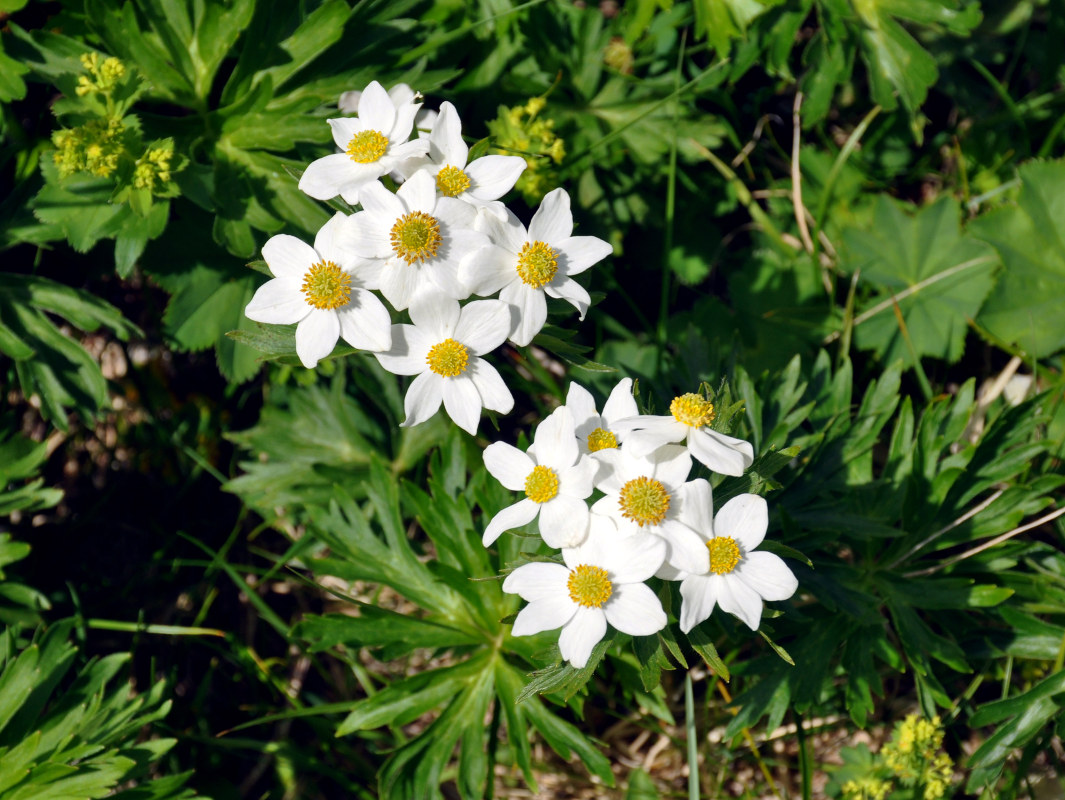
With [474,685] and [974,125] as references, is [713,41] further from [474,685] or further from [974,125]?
[474,685]

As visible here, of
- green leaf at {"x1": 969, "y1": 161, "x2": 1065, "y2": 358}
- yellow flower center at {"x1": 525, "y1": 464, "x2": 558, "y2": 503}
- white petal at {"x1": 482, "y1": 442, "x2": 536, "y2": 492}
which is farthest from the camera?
green leaf at {"x1": 969, "y1": 161, "x2": 1065, "y2": 358}

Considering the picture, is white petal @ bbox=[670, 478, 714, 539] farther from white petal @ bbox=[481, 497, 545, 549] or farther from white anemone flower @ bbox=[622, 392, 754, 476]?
white petal @ bbox=[481, 497, 545, 549]

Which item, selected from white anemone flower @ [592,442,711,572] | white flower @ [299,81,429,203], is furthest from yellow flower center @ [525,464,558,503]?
white flower @ [299,81,429,203]

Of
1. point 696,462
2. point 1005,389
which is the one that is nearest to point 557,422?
point 696,462

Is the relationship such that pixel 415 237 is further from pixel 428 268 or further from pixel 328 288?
pixel 328 288

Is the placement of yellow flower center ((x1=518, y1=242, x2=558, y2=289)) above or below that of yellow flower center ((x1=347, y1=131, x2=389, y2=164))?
below

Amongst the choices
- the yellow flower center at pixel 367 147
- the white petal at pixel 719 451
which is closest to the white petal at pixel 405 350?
the yellow flower center at pixel 367 147
